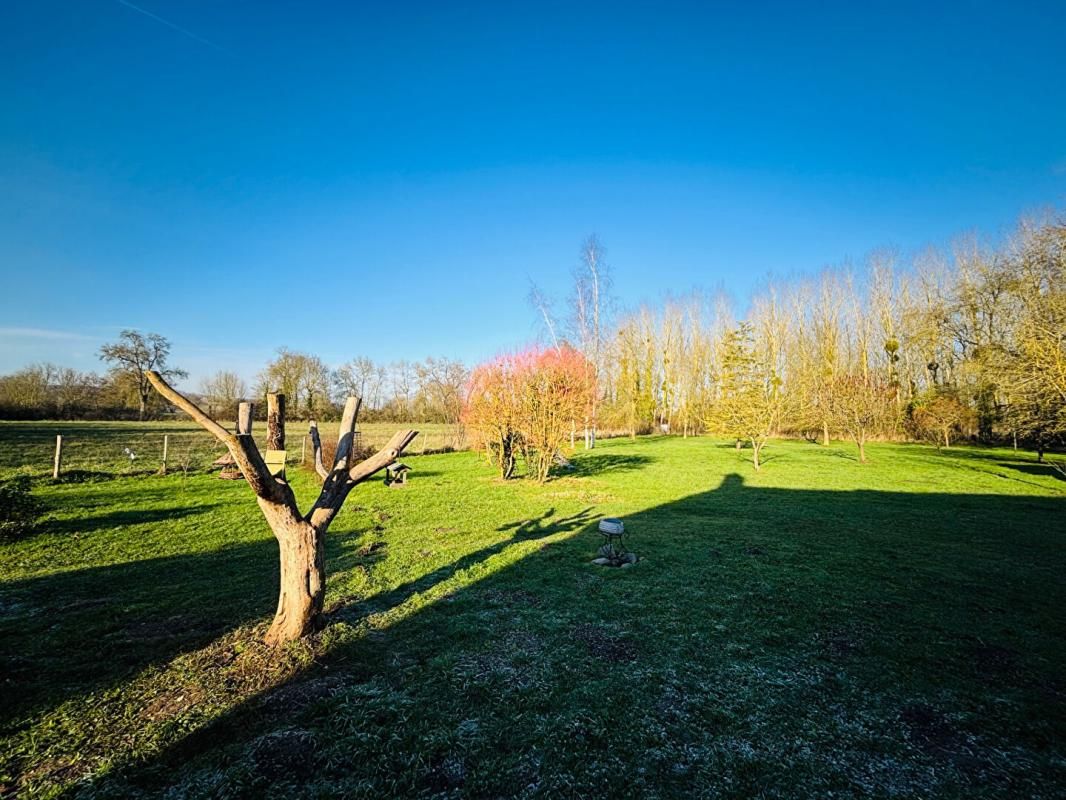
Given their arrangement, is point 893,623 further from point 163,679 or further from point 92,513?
point 92,513

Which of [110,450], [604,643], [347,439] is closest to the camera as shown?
[604,643]

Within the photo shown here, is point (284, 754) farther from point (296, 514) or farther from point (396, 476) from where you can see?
point (396, 476)

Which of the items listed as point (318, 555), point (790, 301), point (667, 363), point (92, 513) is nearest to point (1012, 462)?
point (790, 301)

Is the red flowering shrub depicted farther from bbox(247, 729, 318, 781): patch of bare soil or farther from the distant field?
bbox(247, 729, 318, 781): patch of bare soil

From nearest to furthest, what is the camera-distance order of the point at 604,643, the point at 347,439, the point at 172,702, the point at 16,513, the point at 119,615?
the point at 172,702
the point at 604,643
the point at 347,439
the point at 119,615
the point at 16,513

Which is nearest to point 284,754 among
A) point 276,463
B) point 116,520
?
point 276,463

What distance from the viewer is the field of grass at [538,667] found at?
9.05 feet

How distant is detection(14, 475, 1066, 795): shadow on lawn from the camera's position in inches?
120

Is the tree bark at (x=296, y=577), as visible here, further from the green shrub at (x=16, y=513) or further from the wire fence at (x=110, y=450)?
the green shrub at (x=16, y=513)

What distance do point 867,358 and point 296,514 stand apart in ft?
153

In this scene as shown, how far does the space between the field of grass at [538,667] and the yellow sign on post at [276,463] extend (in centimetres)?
158

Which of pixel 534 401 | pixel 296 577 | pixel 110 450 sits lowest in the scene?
pixel 296 577

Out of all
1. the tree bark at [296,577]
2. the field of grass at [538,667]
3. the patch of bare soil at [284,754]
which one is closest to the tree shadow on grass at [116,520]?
the field of grass at [538,667]

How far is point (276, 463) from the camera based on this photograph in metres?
4.09
